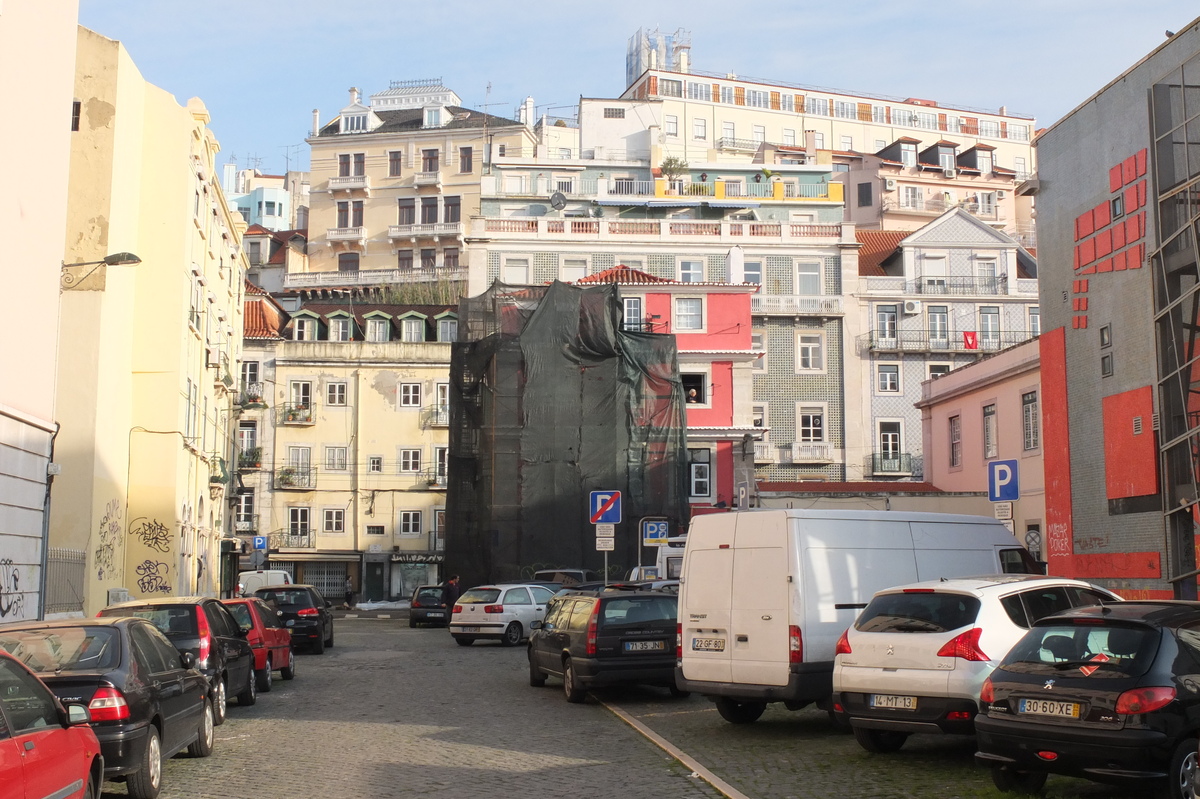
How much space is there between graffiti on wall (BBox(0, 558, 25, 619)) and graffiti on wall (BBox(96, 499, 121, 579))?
11417 mm

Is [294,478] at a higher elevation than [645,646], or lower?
higher

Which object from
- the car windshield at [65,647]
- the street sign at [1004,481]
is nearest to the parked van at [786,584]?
the street sign at [1004,481]

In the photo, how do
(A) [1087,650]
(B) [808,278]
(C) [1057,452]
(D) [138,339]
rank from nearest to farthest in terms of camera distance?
(A) [1087,650]
(C) [1057,452]
(D) [138,339]
(B) [808,278]

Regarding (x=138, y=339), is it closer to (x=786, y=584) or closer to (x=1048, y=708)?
Answer: (x=786, y=584)

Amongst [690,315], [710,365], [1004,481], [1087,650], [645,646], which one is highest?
[690,315]

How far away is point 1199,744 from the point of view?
830 centimetres

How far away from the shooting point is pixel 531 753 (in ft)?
40.3

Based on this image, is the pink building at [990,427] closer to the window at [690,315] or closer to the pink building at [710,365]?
the pink building at [710,365]

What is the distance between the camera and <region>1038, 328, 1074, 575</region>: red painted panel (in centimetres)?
2419

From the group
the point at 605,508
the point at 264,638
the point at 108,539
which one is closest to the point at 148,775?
the point at 264,638

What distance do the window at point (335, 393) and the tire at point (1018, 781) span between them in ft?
171

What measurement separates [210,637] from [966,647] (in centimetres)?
874

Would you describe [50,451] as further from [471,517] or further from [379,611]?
[379,611]

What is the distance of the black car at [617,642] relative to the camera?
54.8ft
